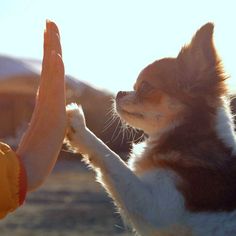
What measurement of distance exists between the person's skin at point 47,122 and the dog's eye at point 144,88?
152 cm

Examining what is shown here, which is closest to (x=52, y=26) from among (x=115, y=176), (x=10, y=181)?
(x=10, y=181)

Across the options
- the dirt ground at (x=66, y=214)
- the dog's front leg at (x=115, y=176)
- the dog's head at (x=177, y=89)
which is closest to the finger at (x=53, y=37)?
the dog's front leg at (x=115, y=176)

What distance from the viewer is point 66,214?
10734mm

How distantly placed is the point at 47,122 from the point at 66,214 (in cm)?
760

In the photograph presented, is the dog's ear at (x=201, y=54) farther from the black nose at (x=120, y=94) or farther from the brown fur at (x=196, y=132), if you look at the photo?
the black nose at (x=120, y=94)

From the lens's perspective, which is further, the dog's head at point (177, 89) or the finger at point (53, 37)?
the dog's head at point (177, 89)

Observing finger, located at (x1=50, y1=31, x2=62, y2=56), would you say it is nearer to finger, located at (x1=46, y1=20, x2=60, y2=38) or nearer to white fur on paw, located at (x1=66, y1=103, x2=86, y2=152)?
finger, located at (x1=46, y1=20, x2=60, y2=38)

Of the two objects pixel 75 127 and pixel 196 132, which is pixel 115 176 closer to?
pixel 75 127

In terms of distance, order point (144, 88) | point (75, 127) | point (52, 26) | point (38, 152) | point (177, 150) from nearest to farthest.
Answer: point (38, 152), point (52, 26), point (75, 127), point (177, 150), point (144, 88)

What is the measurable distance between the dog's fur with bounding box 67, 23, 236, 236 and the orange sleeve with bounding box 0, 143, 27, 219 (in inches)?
48.0

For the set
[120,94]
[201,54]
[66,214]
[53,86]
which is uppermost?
[201,54]

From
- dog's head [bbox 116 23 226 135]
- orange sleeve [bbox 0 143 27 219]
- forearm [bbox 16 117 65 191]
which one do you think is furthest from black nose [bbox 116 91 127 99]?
orange sleeve [bbox 0 143 27 219]

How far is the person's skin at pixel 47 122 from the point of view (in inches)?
127

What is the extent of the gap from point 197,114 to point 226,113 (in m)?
0.23
